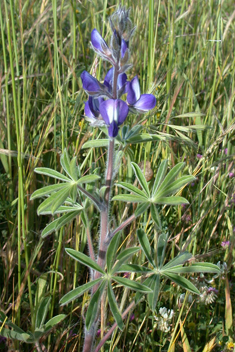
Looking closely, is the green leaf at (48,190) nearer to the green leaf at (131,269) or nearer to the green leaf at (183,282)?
the green leaf at (131,269)

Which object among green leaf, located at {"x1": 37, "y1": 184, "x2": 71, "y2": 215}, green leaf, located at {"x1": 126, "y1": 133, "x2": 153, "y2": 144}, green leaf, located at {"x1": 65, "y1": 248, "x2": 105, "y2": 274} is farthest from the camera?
green leaf, located at {"x1": 126, "y1": 133, "x2": 153, "y2": 144}

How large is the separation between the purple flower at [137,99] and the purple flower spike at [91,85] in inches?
3.8

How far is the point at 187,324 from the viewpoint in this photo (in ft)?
5.26

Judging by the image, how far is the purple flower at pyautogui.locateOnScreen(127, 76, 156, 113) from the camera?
3.68 feet

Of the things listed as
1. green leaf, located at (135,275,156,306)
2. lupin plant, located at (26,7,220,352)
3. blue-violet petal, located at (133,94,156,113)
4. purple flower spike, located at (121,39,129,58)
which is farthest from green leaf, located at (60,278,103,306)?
purple flower spike, located at (121,39,129,58)

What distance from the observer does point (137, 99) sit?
116cm

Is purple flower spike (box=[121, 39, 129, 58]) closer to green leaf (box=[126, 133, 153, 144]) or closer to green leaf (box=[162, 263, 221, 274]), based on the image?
green leaf (box=[126, 133, 153, 144])

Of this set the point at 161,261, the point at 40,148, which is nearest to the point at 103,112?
the point at 161,261

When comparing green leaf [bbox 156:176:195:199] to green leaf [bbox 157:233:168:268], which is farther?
green leaf [bbox 157:233:168:268]

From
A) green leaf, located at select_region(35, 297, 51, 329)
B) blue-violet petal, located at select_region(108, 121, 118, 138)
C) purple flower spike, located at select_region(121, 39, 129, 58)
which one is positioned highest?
purple flower spike, located at select_region(121, 39, 129, 58)

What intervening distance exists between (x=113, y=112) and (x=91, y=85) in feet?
0.35

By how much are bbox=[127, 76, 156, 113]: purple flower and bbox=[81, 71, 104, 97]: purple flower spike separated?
0.32ft

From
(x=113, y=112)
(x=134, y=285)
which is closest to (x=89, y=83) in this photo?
(x=113, y=112)

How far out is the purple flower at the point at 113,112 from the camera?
3.43 ft
